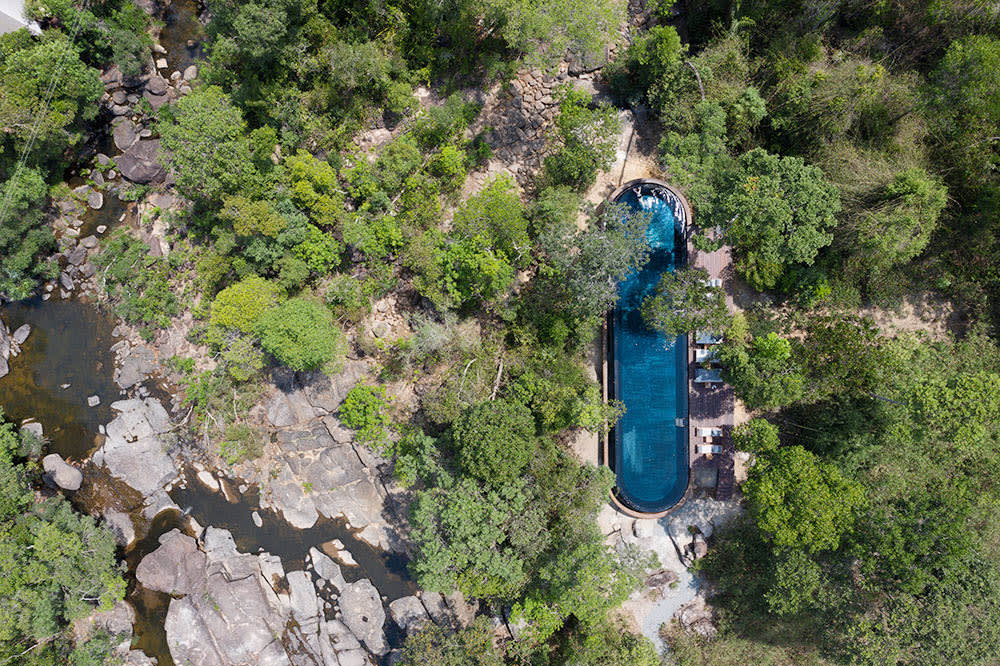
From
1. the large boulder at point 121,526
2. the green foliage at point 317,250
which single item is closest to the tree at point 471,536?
the green foliage at point 317,250

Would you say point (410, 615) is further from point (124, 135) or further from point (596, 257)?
point (124, 135)

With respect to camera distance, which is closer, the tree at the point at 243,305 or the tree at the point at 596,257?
the tree at the point at 596,257

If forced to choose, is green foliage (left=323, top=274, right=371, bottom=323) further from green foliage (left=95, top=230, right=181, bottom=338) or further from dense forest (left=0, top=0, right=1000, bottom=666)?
green foliage (left=95, top=230, right=181, bottom=338)

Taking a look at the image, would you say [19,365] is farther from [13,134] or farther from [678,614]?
[678,614]

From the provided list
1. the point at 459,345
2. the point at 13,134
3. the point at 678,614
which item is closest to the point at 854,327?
the point at 678,614

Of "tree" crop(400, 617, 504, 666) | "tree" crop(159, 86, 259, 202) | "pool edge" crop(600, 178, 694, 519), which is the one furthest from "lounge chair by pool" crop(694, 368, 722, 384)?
"tree" crop(159, 86, 259, 202)

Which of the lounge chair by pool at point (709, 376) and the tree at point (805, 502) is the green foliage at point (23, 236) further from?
the tree at point (805, 502)

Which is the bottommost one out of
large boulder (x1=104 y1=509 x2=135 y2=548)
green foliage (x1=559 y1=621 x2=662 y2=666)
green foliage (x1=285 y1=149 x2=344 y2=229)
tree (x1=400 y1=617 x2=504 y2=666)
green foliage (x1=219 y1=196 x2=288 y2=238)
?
large boulder (x1=104 y1=509 x2=135 y2=548)
